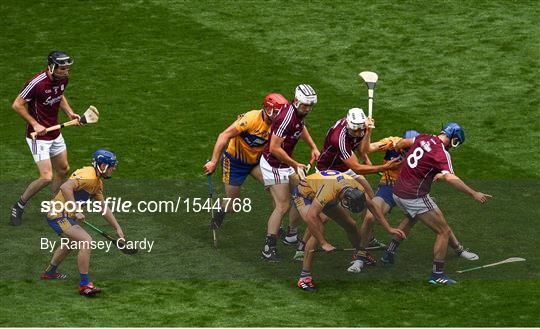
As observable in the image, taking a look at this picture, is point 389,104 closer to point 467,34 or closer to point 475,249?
point 467,34

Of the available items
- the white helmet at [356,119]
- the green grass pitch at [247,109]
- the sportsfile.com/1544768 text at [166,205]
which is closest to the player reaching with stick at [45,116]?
the sportsfile.com/1544768 text at [166,205]

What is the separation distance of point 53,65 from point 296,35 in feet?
28.9

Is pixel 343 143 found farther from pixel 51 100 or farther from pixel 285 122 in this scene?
pixel 51 100

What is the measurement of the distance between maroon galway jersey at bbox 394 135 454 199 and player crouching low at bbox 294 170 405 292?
596mm

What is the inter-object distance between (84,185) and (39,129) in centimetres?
234

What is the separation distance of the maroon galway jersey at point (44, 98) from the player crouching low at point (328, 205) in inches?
168

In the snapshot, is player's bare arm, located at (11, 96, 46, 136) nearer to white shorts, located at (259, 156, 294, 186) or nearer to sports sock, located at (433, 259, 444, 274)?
white shorts, located at (259, 156, 294, 186)

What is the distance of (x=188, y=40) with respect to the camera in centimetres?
2895

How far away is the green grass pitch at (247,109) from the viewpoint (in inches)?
734

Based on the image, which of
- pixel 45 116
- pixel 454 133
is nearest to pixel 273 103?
pixel 454 133

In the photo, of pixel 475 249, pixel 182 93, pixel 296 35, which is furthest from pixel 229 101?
pixel 475 249

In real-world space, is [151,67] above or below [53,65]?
below

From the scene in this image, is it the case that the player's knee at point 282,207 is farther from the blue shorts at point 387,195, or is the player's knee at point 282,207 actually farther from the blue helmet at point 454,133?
the blue helmet at point 454,133

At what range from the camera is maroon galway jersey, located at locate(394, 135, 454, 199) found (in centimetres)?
1936
